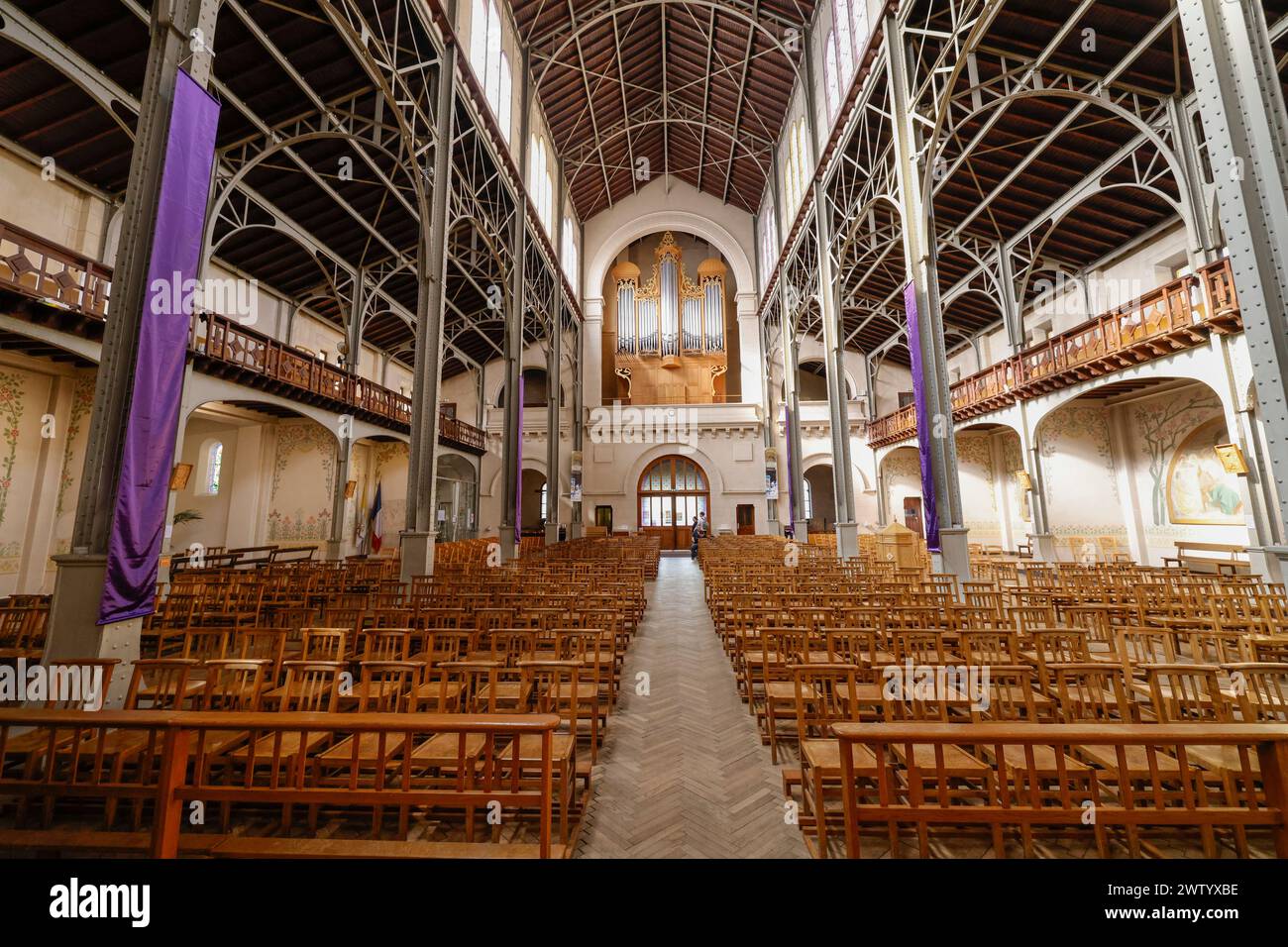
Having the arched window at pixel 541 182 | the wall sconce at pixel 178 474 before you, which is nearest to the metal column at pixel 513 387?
the arched window at pixel 541 182

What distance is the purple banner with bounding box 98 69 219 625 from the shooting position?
3773 mm

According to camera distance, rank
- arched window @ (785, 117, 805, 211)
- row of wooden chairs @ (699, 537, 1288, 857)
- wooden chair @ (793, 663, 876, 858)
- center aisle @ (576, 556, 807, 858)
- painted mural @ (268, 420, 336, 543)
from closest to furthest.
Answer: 1. row of wooden chairs @ (699, 537, 1288, 857)
2. wooden chair @ (793, 663, 876, 858)
3. center aisle @ (576, 556, 807, 858)
4. painted mural @ (268, 420, 336, 543)
5. arched window @ (785, 117, 805, 211)

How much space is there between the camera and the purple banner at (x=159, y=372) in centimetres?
377

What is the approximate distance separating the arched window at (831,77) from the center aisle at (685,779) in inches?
524

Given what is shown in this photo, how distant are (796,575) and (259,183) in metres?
12.8

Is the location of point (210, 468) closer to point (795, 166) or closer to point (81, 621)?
point (81, 621)

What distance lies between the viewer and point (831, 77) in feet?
40.2

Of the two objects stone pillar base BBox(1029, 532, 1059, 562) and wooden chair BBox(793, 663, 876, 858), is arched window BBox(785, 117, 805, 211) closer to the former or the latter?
stone pillar base BBox(1029, 532, 1059, 562)

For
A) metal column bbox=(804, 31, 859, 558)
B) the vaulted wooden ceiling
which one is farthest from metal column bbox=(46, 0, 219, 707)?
the vaulted wooden ceiling

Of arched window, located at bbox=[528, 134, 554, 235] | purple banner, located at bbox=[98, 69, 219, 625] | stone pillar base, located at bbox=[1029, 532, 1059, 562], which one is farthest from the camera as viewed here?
arched window, located at bbox=[528, 134, 554, 235]

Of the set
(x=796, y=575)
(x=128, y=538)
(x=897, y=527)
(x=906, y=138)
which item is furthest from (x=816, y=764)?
(x=906, y=138)

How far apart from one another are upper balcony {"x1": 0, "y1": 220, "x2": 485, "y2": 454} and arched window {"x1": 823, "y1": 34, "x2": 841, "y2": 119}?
13.1m
